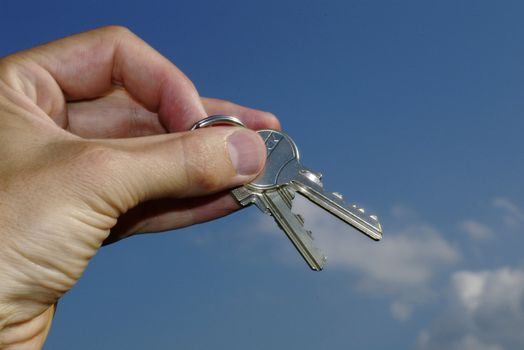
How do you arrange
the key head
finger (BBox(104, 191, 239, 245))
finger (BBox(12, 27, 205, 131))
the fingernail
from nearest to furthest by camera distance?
the fingernail < the key head < finger (BBox(104, 191, 239, 245)) < finger (BBox(12, 27, 205, 131))

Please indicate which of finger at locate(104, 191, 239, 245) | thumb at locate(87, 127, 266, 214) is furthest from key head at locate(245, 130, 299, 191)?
finger at locate(104, 191, 239, 245)

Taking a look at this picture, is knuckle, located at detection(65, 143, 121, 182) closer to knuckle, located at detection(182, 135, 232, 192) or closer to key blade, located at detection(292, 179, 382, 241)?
knuckle, located at detection(182, 135, 232, 192)

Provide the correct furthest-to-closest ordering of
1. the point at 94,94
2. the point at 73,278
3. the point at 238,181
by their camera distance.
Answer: the point at 94,94 < the point at 238,181 < the point at 73,278

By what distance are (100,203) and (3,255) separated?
0.40 metres

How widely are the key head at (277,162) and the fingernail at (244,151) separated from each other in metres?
0.23

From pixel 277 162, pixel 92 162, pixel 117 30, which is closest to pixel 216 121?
pixel 277 162

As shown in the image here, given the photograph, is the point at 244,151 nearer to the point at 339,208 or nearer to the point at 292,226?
the point at 292,226

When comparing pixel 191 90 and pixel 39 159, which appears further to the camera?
pixel 191 90

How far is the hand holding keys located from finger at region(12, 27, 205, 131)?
67 centimetres

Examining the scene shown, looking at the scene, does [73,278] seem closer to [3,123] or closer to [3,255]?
[3,255]

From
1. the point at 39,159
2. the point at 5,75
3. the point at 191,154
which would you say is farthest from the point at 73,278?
the point at 5,75

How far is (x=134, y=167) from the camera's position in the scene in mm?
2641

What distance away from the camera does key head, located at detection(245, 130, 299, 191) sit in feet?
11.0

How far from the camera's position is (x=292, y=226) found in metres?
3.36
